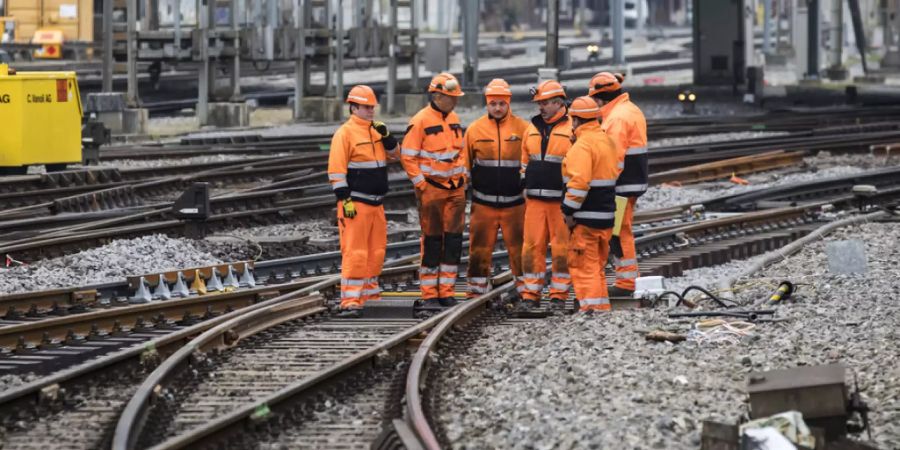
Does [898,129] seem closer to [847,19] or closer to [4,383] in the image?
[4,383]

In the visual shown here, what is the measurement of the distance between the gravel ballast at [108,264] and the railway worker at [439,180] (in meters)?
2.95

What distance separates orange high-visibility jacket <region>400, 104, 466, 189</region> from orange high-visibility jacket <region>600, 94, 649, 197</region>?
1205mm

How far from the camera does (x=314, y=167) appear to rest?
25.2 meters

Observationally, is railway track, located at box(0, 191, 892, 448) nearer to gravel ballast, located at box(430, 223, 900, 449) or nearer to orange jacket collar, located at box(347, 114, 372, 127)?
gravel ballast, located at box(430, 223, 900, 449)

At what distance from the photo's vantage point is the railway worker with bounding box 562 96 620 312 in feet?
41.3

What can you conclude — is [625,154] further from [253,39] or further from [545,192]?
[253,39]

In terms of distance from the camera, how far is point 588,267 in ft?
41.8

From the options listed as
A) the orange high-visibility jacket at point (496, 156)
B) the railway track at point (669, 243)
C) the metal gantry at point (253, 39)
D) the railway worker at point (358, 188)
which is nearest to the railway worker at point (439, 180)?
the orange high-visibility jacket at point (496, 156)

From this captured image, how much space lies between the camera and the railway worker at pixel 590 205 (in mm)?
12578

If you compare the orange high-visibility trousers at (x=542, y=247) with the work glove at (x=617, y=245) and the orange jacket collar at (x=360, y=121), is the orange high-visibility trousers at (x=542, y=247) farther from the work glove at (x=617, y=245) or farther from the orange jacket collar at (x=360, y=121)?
the orange jacket collar at (x=360, y=121)

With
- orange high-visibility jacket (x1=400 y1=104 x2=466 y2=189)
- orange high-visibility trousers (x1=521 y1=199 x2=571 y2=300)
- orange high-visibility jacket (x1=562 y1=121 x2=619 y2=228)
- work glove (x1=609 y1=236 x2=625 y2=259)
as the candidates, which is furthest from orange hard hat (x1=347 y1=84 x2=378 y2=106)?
work glove (x1=609 y1=236 x2=625 y2=259)

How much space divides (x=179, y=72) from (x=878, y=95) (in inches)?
883

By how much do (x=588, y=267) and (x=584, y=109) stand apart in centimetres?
118

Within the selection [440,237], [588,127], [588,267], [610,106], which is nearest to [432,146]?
Answer: [440,237]
